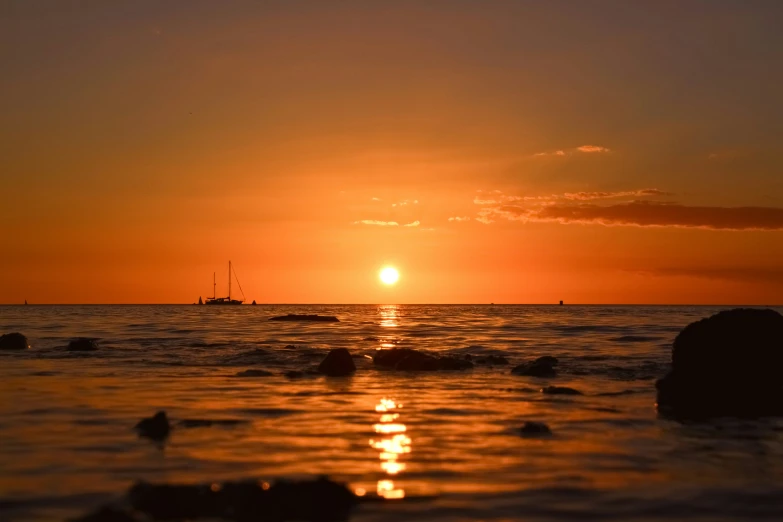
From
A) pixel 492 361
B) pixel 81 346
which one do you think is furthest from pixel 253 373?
pixel 81 346

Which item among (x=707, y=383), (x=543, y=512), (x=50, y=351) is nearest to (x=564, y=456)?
(x=543, y=512)

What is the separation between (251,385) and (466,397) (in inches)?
268

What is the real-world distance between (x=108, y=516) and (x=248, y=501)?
63.5 inches

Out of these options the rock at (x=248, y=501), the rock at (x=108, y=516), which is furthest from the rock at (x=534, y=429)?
the rock at (x=108, y=516)

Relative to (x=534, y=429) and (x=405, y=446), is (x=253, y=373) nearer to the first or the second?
(x=405, y=446)

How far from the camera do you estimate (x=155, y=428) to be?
13.4m

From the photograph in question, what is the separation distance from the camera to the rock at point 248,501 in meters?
8.41

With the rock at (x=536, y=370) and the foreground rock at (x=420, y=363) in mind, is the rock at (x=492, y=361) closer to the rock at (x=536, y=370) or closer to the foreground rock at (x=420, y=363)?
the foreground rock at (x=420, y=363)

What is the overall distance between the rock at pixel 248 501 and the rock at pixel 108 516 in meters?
0.39

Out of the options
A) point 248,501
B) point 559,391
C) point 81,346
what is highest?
point 81,346

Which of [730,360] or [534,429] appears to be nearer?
[534,429]

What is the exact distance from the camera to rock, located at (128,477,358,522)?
8.41 metres

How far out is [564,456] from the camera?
12.0m

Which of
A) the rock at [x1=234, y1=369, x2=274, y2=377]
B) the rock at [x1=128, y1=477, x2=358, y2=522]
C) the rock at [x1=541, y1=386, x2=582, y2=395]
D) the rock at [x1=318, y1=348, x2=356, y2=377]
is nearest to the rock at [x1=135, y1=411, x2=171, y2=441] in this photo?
the rock at [x1=128, y1=477, x2=358, y2=522]
